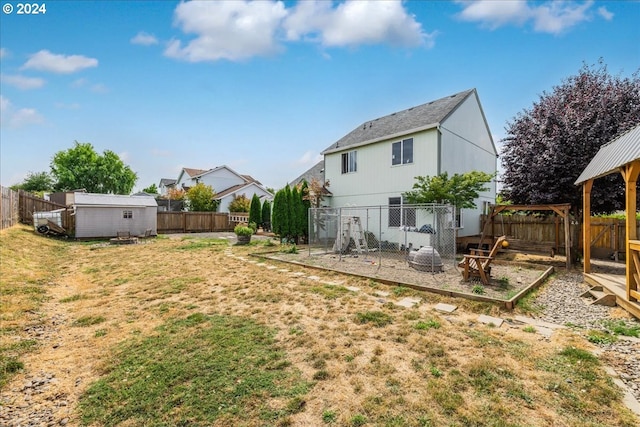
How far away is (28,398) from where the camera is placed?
3.16m

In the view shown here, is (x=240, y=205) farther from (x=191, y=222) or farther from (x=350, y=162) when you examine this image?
(x=350, y=162)

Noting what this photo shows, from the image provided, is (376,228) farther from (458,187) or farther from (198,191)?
(198,191)

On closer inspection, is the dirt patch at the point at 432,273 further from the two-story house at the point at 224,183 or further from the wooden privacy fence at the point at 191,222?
the two-story house at the point at 224,183

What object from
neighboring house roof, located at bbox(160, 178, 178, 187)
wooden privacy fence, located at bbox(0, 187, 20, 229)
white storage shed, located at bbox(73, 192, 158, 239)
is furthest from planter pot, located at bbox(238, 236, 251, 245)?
neighboring house roof, located at bbox(160, 178, 178, 187)

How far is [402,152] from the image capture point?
520 inches

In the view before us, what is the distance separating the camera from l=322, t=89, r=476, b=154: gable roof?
497 inches

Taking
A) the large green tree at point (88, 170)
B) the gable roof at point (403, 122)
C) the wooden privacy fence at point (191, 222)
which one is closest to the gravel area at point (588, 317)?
the gable roof at point (403, 122)

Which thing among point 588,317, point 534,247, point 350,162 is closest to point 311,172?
point 350,162

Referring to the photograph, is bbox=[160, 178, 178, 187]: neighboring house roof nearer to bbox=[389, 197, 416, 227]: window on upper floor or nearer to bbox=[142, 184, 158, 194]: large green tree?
bbox=[142, 184, 158, 194]: large green tree

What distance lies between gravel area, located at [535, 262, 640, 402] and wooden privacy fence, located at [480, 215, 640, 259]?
141 inches

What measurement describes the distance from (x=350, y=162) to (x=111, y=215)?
16744mm

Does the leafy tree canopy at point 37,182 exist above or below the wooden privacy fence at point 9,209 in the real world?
above

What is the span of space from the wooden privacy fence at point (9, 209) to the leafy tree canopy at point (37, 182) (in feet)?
106

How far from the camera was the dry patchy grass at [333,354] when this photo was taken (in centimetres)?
270
